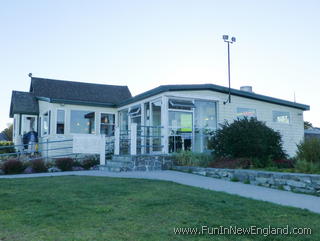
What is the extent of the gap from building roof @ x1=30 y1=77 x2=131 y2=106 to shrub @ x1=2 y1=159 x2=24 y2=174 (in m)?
6.74

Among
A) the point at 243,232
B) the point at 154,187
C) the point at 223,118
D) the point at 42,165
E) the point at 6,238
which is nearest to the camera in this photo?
the point at 6,238

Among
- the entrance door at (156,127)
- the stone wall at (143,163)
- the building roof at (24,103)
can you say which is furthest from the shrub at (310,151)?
the building roof at (24,103)

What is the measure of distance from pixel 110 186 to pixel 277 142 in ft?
21.3

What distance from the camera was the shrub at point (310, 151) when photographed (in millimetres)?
8852

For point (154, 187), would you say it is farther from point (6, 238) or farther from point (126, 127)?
point (126, 127)

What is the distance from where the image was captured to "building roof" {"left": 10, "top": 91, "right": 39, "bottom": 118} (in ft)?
60.0

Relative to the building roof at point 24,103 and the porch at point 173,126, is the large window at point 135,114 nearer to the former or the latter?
the porch at point 173,126

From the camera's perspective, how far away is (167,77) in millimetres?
21078

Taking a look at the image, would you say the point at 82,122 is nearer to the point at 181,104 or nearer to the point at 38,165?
the point at 38,165

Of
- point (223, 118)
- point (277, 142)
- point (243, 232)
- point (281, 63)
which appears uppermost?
point (281, 63)

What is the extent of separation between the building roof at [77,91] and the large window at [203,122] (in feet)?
18.4

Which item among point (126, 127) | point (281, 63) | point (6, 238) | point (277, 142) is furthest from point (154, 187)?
point (281, 63)

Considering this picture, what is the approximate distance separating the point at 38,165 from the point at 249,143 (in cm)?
766

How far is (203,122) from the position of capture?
46.1 ft
